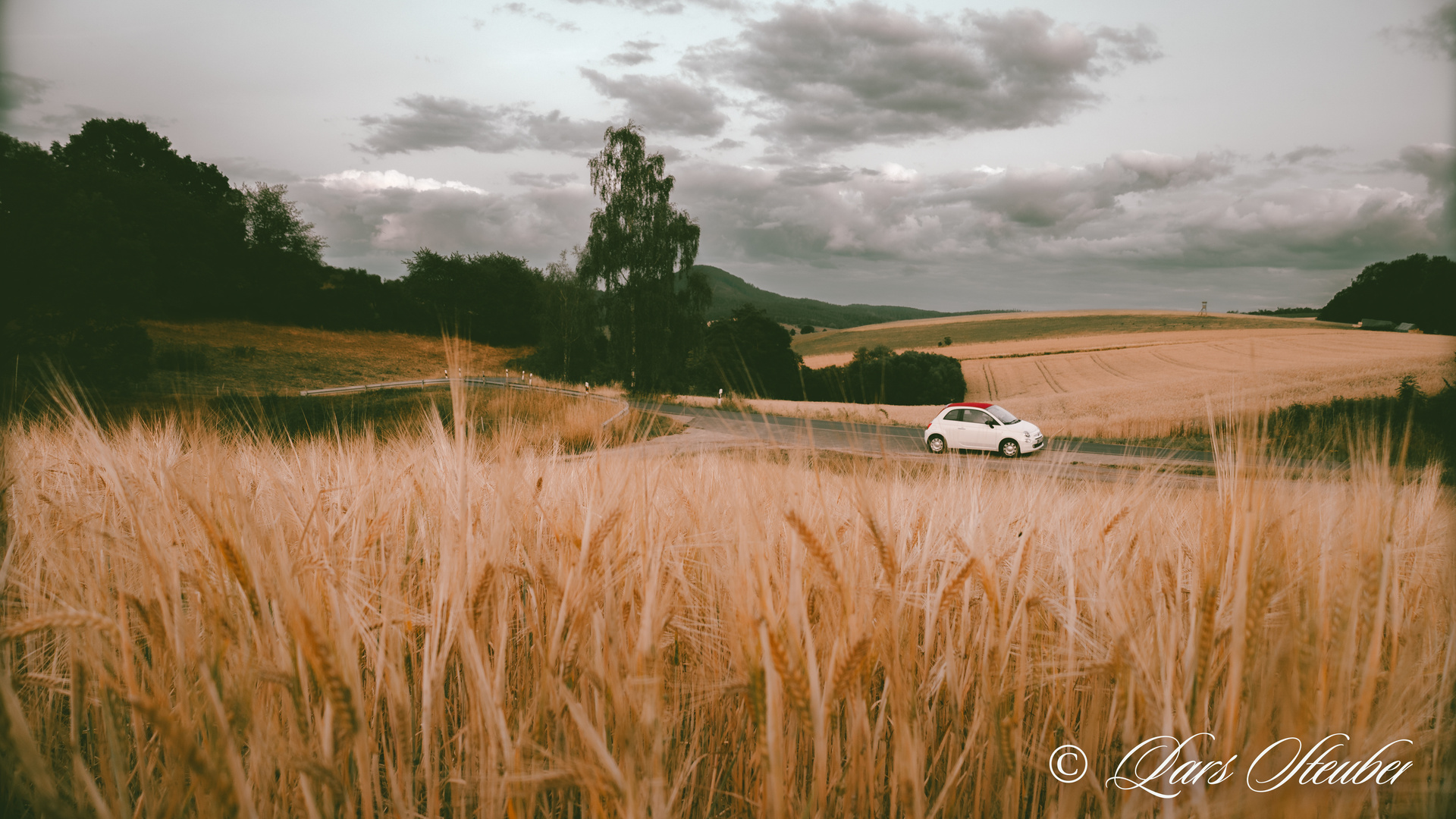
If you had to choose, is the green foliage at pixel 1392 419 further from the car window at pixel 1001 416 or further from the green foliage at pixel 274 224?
the green foliage at pixel 274 224

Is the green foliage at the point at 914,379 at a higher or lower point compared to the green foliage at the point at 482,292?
lower

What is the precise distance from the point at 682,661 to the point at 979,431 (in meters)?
18.2

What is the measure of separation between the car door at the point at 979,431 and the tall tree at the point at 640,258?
14.7m

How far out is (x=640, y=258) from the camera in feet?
90.8

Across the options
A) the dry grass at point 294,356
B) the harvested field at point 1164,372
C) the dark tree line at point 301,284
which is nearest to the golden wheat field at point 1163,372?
the harvested field at point 1164,372

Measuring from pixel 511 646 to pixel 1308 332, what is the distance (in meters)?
74.3

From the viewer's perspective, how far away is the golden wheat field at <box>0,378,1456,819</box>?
0.89 meters

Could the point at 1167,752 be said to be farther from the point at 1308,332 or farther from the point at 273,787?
the point at 1308,332

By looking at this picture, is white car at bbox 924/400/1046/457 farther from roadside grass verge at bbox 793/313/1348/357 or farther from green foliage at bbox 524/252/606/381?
roadside grass verge at bbox 793/313/1348/357

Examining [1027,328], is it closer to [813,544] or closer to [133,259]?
A: [133,259]

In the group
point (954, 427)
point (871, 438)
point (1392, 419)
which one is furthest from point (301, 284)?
point (1392, 419)

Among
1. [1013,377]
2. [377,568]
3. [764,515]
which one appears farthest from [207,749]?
[1013,377]

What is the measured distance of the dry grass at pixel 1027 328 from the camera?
6581 centimetres

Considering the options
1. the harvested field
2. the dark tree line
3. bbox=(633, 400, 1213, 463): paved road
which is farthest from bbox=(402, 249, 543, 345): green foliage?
bbox=(633, 400, 1213, 463): paved road
